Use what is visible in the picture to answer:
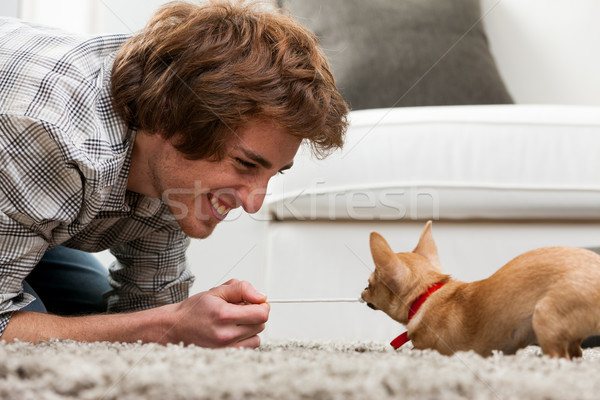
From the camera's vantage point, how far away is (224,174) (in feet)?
3.44

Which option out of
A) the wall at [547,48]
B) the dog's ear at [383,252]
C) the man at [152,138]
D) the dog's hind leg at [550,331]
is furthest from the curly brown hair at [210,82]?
the wall at [547,48]

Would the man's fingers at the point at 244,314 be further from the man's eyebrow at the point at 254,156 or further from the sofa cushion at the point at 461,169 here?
the sofa cushion at the point at 461,169

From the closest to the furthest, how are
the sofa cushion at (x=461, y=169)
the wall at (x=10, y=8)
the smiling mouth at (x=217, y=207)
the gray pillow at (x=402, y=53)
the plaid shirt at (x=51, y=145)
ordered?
the plaid shirt at (x=51, y=145) < the smiling mouth at (x=217, y=207) < the sofa cushion at (x=461, y=169) < the gray pillow at (x=402, y=53) < the wall at (x=10, y=8)

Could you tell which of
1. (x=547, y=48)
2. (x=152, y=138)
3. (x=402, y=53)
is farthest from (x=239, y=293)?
(x=547, y=48)

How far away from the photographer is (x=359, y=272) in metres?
1.43

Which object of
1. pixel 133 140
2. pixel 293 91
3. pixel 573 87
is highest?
pixel 573 87

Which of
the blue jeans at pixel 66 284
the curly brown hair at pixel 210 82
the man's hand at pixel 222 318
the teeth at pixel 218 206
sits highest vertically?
the curly brown hair at pixel 210 82

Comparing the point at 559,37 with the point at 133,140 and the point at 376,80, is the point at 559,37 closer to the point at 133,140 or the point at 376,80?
the point at 376,80

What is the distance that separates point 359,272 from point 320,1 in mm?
930

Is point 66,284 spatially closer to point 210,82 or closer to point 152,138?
point 152,138

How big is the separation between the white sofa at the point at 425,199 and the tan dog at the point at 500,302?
367 millimetres

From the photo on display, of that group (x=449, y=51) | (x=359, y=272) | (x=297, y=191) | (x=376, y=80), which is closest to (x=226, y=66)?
(x=297, y=191)

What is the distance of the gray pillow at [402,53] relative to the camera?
73.6 inches

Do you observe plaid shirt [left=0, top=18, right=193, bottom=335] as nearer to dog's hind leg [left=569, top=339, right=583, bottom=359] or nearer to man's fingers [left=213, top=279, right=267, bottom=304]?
man's fingers [left=213, top=279, right=267, bottom=304]
